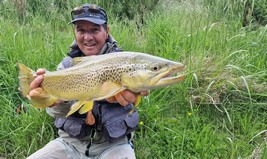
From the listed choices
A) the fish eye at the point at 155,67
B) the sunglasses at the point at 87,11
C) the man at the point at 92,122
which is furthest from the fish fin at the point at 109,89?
the sunglasses at the point at 87,11

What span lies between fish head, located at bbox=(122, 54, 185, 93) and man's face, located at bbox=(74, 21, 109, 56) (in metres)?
0.97

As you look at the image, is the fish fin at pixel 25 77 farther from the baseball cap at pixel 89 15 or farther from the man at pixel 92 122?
the baseball cap at pixel 89 15

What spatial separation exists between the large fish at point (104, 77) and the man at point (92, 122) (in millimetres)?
426

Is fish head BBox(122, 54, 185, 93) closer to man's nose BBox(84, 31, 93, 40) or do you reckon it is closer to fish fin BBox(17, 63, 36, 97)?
fish fin BBox(17, 63, 36, 97)

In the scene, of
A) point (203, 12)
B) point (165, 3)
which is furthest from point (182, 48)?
point (165, 3)

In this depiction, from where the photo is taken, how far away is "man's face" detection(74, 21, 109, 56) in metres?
3.10

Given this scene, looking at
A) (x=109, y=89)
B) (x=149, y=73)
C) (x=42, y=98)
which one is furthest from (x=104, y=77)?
(x=42, y=98)

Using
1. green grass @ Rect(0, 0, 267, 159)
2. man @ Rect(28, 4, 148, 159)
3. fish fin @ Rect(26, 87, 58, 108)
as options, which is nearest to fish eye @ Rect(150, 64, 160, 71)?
fish fin @ Rect(26, 87, 58, 108)

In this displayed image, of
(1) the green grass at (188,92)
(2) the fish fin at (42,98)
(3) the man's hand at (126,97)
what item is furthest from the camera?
(1) the green grass at (188,92)

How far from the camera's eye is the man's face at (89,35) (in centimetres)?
310

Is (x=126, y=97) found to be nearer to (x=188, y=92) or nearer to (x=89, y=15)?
(x=89, y=15)

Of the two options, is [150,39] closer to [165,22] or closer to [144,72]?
[165,22]

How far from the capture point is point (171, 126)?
11.3 ft

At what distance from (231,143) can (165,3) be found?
10.7ft
